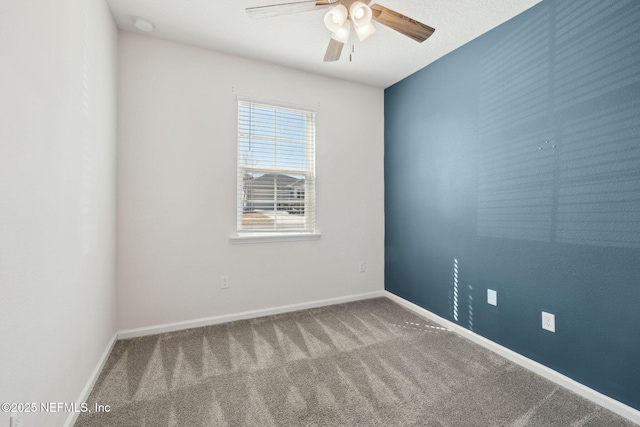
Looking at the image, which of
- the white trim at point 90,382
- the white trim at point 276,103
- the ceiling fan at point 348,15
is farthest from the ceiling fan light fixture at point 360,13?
the white trim at point 90,382

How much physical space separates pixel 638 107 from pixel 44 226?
10.2 ft

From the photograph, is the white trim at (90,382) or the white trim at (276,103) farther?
the white trim at (276,103)

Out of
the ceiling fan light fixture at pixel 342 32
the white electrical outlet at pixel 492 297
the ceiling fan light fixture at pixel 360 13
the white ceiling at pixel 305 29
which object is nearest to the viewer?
the ceiling fan light fixture at pixel 360 13

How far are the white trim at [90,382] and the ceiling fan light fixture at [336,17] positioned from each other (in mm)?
2602

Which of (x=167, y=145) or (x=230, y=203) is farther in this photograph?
(x=230, y=203)

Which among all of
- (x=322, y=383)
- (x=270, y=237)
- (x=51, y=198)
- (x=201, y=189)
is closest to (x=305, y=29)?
(x=201, y=189)

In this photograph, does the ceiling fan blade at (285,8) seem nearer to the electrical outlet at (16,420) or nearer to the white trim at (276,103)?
the white trim at (276,103)

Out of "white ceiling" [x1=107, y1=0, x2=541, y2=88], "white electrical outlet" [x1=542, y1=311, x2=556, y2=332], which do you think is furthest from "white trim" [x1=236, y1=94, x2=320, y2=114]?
"white electrical outlet" [x1=542, y1=311, x2=556, y2=332]

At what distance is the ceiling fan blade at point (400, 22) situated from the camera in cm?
161

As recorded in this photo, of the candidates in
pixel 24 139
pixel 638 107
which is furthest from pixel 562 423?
pixel 24 139

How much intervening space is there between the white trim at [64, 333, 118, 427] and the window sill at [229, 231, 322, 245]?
1.25 metres

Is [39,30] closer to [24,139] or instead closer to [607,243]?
[24,139]

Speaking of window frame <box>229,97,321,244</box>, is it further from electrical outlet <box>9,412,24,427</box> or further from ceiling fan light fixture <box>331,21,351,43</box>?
electrical outlet <box>9,412,24,427</box>

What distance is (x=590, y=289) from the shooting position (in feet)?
5.68
